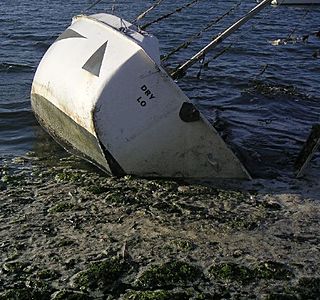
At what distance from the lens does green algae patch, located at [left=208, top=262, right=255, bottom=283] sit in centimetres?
520

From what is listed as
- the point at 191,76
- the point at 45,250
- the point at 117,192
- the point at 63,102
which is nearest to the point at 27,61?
the point at 191,76

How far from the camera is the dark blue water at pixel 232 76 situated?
8.70 meters

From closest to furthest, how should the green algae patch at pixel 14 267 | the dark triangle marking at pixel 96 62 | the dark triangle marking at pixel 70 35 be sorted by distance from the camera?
the green algae patch at pixel 14 267
the dark triangle marking at pixel 96 62
the dark triangle marking at pixel 70 35

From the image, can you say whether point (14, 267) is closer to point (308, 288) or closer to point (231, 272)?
point (231, 272)

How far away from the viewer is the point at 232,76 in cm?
1262

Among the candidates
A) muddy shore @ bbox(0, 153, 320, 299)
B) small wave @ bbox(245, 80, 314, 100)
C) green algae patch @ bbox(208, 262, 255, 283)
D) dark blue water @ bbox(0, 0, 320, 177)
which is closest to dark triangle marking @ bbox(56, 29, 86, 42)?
dark blue water @ bbox(0, 0, 320, 177)

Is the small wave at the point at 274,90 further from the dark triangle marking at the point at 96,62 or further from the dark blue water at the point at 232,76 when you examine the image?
the dark triangle marking at the point at 96,62

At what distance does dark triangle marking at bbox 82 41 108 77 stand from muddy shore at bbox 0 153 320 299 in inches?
49.7

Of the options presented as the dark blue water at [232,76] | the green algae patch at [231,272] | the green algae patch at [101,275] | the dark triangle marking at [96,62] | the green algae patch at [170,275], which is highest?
the dark triangle marking at [96,62]

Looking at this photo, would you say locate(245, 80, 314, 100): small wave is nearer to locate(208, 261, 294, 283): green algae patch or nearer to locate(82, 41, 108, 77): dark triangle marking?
locate(82, 41, 108, 77): dark triangle marking

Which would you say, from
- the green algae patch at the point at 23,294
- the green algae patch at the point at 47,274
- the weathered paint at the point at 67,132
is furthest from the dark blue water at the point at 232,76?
the green algae patch at the point at 23,294

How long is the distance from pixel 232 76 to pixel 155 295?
326 inches

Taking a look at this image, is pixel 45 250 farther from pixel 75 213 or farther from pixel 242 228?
pixel 242 228

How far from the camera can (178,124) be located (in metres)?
6.83
